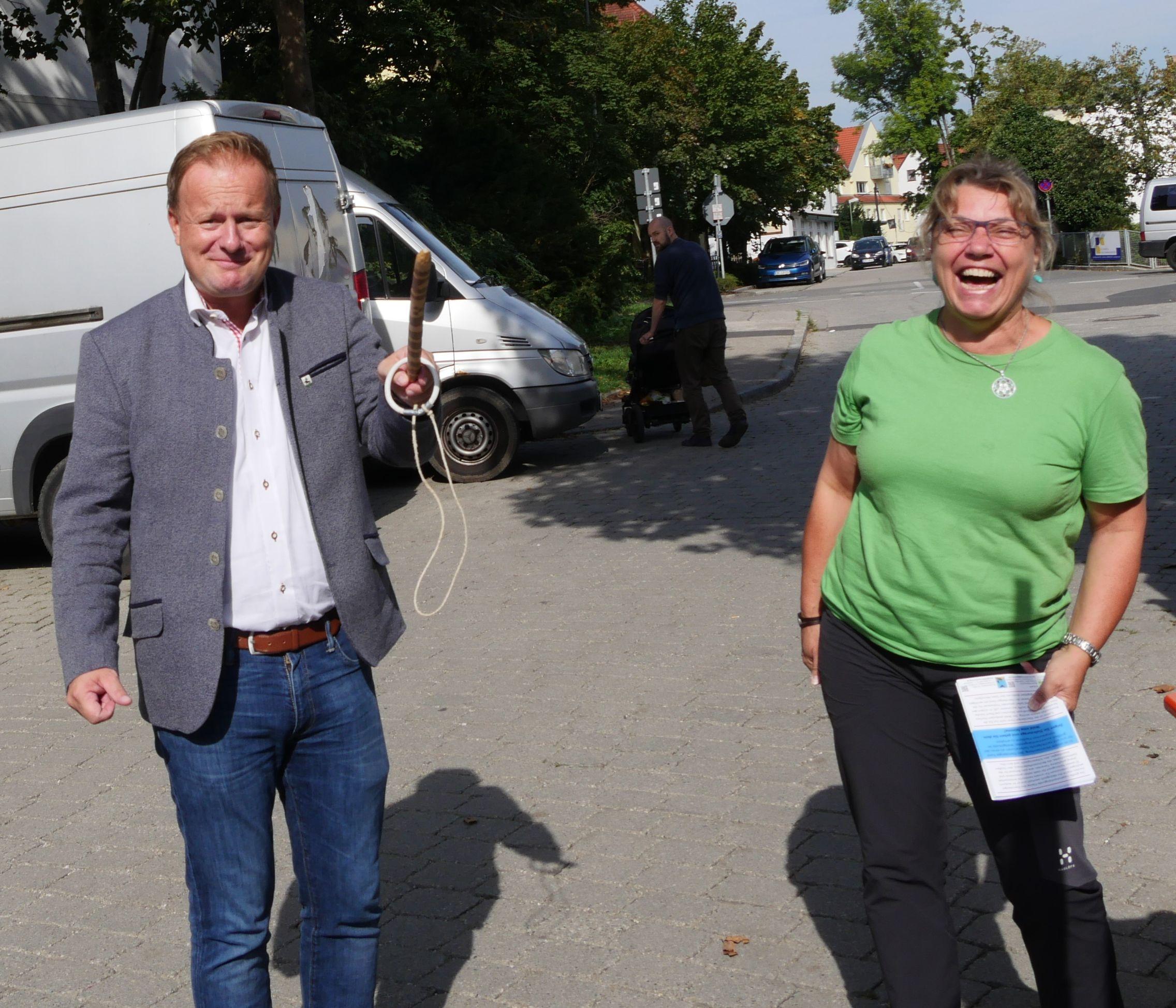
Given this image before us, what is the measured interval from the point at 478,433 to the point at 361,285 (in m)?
1.74

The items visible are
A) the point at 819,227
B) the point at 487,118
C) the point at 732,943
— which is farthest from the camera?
the point at 819,227

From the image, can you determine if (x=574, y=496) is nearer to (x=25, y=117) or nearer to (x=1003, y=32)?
(x=25, y=117)

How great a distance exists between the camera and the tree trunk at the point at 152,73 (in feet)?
53.9

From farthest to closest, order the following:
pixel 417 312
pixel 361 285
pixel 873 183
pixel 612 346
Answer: pixel 873 183, pixel 612 346, pixel 361 285, pixel 417 312

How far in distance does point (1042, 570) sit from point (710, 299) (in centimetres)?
959

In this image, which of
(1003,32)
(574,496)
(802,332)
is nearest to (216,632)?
(574,496)

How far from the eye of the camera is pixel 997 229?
2.78 metres

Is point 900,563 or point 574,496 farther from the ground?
point 900,563

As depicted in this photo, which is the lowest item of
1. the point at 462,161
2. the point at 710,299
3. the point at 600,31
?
the point at 710,299

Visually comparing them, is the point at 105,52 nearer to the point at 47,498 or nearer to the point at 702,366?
the point at 702,366

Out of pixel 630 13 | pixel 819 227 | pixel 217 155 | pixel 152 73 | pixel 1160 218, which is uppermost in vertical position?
pixel 630 13

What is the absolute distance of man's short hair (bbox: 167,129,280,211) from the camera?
8.84ft

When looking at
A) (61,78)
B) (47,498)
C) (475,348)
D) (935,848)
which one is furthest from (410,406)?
(61,78)

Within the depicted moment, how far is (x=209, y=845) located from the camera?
2.79m
